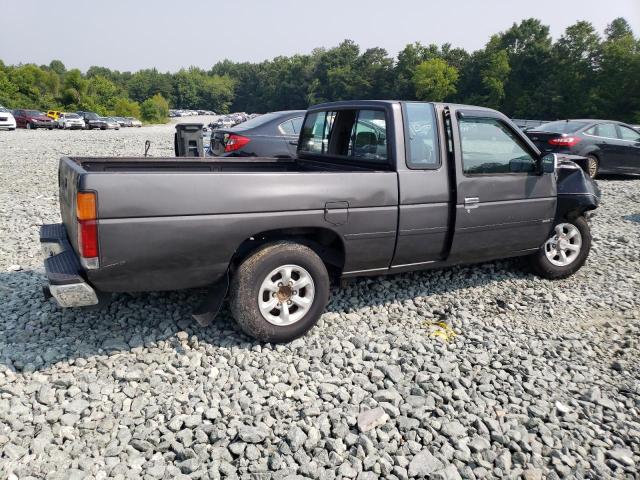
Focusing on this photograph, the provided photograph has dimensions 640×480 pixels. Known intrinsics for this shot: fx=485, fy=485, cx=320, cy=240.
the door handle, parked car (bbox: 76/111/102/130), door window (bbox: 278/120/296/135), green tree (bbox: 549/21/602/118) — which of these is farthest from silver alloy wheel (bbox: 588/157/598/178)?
green tree (bbox: 549/21/602/118)

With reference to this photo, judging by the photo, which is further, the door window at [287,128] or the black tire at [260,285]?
the door window at [287,128]

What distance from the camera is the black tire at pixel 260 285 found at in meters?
3.58

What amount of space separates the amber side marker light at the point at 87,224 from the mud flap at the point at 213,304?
89cm

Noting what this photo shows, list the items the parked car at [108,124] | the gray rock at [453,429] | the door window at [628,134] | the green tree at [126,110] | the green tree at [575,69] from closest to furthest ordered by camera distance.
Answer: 1. the gray rock at [453,429]
2. the door window at [628,134]
3. the parked car at [108,124]
4. the green tree at [575,69]
5. the green tree at [126,110]

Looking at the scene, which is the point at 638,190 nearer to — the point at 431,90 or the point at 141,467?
the point at 141,467

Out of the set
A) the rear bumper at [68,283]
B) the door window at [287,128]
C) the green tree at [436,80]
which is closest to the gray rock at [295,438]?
the rear bumper at [68,283]

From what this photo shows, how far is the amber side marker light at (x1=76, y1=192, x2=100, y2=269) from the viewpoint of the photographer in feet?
9.86

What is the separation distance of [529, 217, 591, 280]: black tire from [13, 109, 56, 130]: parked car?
3915 centimetres

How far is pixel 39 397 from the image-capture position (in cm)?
308

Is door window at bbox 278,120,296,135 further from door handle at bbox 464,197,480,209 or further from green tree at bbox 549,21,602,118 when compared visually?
green tree at bbox 549,21,602,118

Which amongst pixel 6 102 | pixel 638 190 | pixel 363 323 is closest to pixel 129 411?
pixel 363 323

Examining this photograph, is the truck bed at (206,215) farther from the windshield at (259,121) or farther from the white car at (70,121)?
the white car at (70,121)

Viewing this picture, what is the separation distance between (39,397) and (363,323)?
2468mm

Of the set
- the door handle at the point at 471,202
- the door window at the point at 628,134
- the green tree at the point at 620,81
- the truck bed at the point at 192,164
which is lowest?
the door handle at the point at 471,202
